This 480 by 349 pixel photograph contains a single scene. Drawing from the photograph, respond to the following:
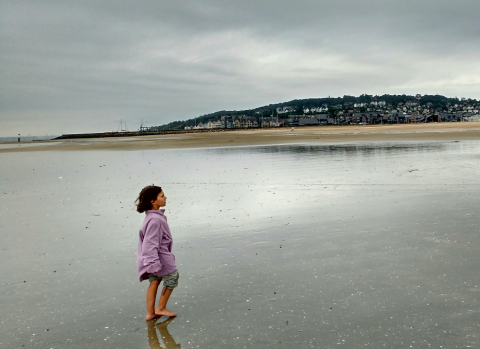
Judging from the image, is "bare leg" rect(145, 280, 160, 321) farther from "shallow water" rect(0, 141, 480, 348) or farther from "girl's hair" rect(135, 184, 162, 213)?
"girl's hair" rect(135, 184, 162, 213)

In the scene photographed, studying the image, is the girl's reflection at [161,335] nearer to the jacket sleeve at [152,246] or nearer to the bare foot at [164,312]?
the bare foot at [164,312]

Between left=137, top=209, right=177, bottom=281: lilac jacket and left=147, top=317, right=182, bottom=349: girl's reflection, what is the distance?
1.78ft

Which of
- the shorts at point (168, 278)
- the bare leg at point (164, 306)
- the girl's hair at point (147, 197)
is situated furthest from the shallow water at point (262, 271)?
the girl's hair at point (147, 197)

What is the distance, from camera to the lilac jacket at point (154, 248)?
465 centimetres

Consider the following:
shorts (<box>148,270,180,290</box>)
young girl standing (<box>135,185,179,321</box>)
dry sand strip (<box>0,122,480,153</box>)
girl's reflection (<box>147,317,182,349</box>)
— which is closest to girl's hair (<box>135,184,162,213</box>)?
young girl standing (<box>135,185,179,321</box>)

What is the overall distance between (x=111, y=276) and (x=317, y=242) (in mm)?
3300

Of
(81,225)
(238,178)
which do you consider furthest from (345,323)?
(238,178)

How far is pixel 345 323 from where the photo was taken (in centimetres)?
420

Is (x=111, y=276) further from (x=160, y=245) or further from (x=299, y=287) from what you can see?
(x=299, y=287)

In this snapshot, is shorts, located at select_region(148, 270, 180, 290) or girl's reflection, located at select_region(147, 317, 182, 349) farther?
shorts, located at select_region(148, 270, 180, 290)

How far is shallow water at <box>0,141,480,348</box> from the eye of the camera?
13.5ft

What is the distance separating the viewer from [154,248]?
15.4 ft

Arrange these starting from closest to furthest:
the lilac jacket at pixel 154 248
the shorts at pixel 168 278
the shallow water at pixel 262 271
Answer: the shallow water at pixel 262 271 → the lilac jacket at pixel 154 248 → the shorts at pixel 168 278

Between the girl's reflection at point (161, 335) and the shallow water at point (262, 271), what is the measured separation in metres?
0.02
